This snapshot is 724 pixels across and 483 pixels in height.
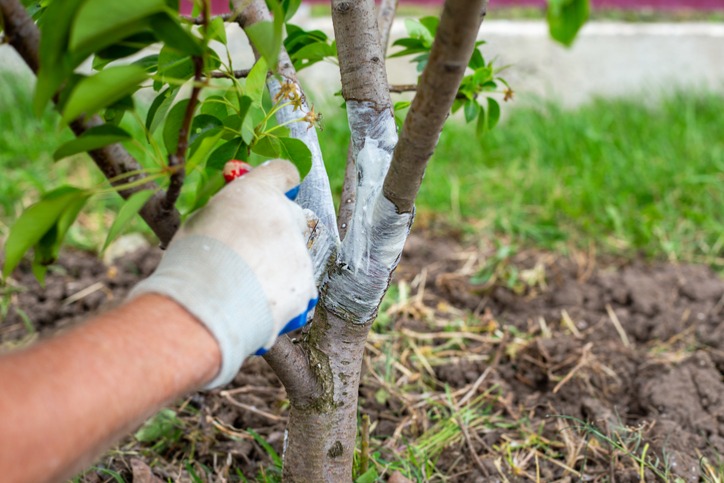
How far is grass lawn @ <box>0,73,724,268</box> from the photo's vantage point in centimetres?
232

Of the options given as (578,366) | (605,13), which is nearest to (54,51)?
(578,366)

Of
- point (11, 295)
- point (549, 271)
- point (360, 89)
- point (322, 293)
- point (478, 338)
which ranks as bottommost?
point (549, 271)

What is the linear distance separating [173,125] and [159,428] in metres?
0.73

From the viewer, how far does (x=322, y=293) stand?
1.08m

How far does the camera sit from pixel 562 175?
8.68 feet

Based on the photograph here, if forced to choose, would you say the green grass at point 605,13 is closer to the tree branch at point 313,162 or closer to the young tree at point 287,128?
the young tree at point 287,128

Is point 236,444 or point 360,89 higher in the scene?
point 360,89

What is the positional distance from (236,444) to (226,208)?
0.70 meters

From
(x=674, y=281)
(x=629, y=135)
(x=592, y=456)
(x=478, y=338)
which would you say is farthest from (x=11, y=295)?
(x=629, y=135)

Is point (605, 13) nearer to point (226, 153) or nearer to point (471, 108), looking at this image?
point (471, 108)

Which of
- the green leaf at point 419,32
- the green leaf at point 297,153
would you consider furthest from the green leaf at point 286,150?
the green leaf at point 419,32

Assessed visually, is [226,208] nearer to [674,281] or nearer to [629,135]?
[674,281]

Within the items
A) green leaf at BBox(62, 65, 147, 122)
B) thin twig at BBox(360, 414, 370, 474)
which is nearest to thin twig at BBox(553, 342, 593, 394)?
thin twig at BBox(360, 414, 370, 474)

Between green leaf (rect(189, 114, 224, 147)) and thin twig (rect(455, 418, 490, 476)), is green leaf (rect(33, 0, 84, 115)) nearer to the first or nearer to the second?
green leaf (rect(189, 114, 224, 147))
